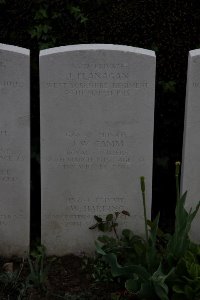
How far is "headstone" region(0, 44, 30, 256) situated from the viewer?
11.4ft

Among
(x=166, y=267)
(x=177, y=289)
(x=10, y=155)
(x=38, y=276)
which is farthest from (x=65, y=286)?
(x=10, y=155)

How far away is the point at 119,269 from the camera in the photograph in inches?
127

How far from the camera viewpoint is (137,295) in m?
3.29

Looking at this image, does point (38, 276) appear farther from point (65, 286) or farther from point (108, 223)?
point (108, 223)

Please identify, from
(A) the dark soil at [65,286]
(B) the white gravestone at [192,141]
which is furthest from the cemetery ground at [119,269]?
(B) the white gravestone at [192,141]

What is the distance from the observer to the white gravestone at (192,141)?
11.5 ft

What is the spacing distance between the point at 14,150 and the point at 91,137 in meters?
0.50

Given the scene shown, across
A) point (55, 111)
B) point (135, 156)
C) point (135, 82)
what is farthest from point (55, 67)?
point (135, 156)

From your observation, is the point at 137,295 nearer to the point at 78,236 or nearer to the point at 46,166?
the point at 78,236

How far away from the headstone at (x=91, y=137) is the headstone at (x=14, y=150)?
0.12m

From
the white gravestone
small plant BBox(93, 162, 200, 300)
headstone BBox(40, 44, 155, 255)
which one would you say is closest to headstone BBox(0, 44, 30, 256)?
headstone BBox(40, 44, 155, 255)

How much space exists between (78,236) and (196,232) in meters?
0.81

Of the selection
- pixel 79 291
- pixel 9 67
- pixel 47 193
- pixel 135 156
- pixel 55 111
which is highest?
pixel 9 67

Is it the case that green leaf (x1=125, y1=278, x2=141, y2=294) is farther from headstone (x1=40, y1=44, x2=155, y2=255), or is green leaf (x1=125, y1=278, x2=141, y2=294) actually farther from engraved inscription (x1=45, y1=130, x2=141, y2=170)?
engraved inscription (x1=45, y1=130, x2=141, y2=170)
